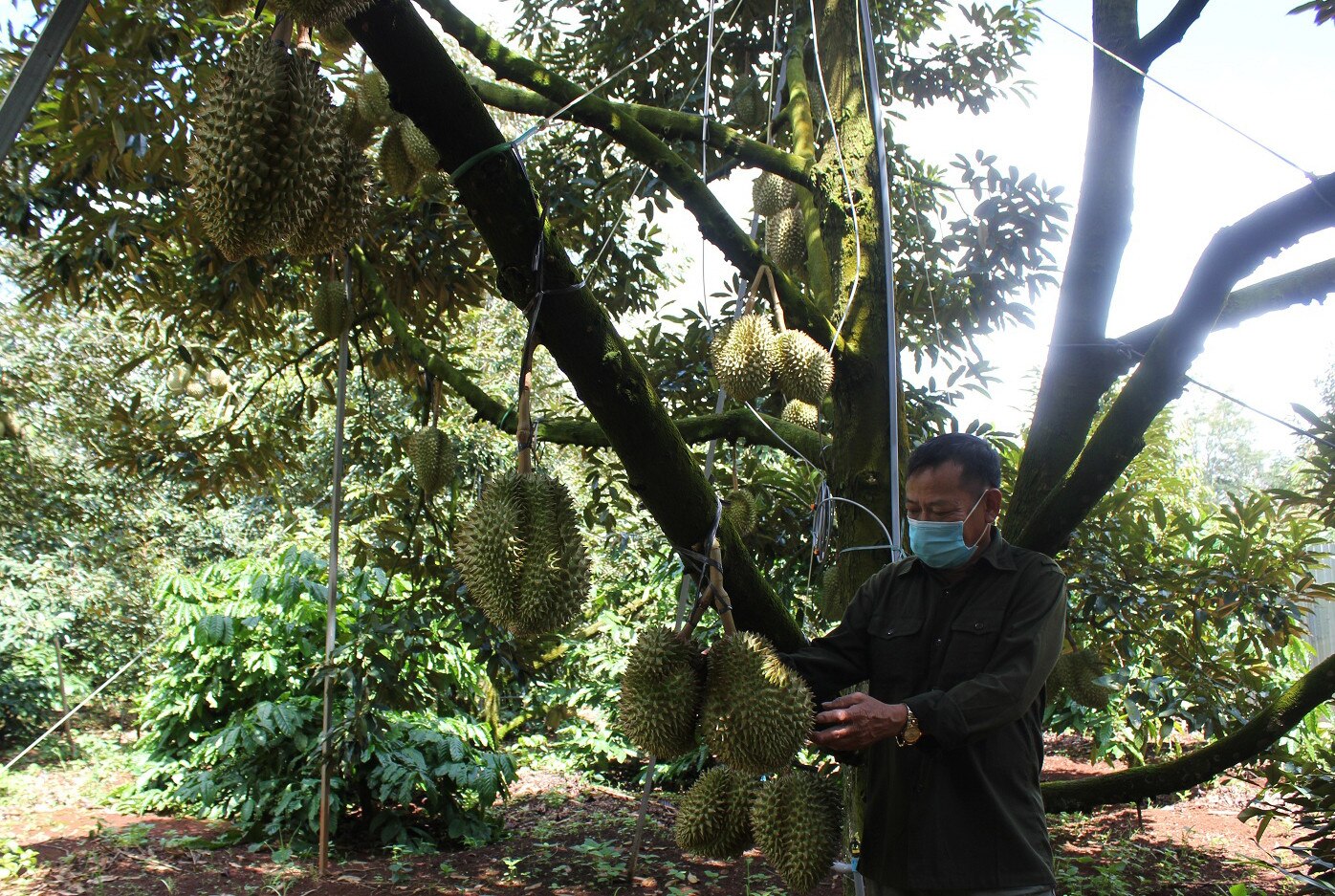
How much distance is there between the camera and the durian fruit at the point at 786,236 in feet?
12.2

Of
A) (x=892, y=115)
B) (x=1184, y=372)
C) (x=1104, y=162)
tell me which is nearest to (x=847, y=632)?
(x=1184, y=372)

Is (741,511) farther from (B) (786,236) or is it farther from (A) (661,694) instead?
(A) (661,694)

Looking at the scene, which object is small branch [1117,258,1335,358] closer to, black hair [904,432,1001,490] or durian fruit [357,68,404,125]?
black hair [904,432,1001,490]

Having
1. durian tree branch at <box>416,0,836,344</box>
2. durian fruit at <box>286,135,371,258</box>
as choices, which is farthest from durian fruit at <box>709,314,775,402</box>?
durian fruit at <box>286,135,371,258</box>

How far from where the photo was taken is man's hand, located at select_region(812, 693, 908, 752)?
1.60m

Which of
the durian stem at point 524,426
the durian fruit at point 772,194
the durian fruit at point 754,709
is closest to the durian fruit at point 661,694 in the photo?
the durian fruit at point 754,709

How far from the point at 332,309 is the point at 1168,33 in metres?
2.86

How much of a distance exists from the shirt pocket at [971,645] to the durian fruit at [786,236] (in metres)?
2.18

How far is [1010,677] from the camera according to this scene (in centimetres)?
168

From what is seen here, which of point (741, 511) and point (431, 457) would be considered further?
point (741, 511)

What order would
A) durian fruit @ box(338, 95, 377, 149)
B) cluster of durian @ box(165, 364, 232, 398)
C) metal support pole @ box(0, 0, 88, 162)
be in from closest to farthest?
metal support pole @ box(0, 0, 88, 162) < durian fruit @ box(338, 95, 377, 149) < cluster of durian @ box(165, 364, 232, 398)

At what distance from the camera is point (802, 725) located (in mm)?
1596

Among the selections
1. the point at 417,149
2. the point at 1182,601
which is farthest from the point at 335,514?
the point at 1182,601

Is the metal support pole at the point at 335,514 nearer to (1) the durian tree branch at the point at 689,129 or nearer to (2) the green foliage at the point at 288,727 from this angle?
(2) the green foliage at the point at 288,727
